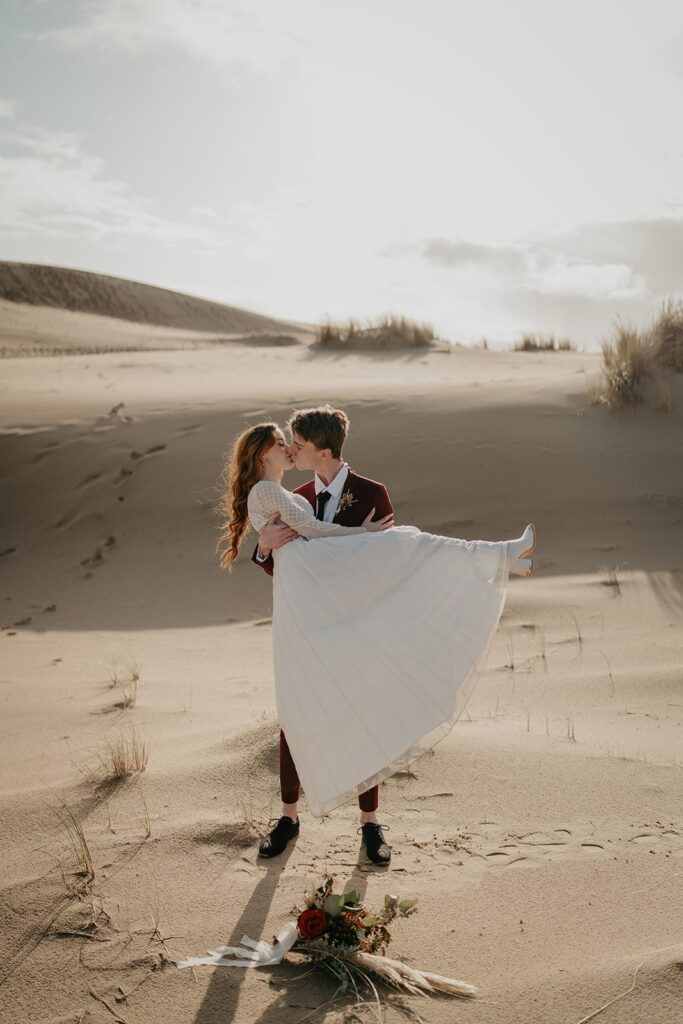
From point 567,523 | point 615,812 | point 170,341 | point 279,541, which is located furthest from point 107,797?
point 170,341

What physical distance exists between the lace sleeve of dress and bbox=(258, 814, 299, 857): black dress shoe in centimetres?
118

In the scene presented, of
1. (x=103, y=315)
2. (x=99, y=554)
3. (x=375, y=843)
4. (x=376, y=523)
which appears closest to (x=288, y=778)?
(x=375, y=843)

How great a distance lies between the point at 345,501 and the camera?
3699mm

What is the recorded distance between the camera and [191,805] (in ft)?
13.1

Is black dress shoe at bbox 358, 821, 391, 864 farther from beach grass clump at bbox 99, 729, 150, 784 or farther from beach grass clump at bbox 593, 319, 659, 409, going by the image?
beach grass clump at bbox 593, 319, 659, 409

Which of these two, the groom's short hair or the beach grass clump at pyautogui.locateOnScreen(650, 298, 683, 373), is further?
the beach grass clump at pyautogui.locateOnScreen(650, 298, 683, 373)

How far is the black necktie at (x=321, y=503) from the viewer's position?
146 inches

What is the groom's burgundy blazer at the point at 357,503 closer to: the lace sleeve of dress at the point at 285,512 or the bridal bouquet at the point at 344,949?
the lace sleeve of dress at the point at 285,512

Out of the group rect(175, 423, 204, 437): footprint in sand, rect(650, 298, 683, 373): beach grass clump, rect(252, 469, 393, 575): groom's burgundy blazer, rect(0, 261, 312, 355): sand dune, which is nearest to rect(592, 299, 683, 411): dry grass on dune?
rect(650, 298, 683, 373): beach grass clump

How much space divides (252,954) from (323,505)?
165 cm

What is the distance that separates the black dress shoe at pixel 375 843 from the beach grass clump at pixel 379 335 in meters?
15.0

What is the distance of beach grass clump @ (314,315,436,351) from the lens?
1823cm

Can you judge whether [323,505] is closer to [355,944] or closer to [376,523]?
[376,523]

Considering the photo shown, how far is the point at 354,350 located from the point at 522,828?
599 inches
